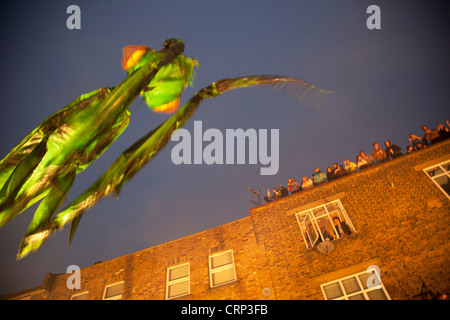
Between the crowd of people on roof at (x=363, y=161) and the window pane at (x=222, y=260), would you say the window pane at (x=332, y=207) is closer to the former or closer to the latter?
the crowd of people on roof at (x=363, y=161)

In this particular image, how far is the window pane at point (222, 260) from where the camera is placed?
41.1 ft

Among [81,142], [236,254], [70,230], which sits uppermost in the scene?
[236,254]

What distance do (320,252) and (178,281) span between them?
6573 mm

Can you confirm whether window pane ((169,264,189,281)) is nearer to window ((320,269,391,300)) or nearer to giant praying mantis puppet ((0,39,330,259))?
window ((320,269,391,300))

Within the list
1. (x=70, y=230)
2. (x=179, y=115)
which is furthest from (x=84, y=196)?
(x=179, y=115)

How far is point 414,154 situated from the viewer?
38.8 ft

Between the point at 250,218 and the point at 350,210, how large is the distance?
14.9 ft

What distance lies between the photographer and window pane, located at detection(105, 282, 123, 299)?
13219 mm

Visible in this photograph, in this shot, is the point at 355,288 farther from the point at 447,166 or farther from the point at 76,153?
the point at 76,153

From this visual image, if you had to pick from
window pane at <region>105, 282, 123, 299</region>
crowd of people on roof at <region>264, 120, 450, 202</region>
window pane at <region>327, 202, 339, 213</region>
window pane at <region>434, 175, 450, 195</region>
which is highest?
crowd of people on roof at <region>264, 120, 450, 202</region>

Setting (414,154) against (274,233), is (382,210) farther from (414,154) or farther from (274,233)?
(274,233)

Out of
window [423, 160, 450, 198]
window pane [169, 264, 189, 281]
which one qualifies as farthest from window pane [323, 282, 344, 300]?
window pane [169, 264, 189, 281]

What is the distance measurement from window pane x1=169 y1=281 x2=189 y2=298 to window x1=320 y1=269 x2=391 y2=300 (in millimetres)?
5965

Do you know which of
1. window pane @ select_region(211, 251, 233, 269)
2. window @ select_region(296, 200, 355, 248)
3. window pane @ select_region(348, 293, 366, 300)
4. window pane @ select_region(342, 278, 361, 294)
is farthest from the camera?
window pane @ select_region(211, 251, 233, 269)
